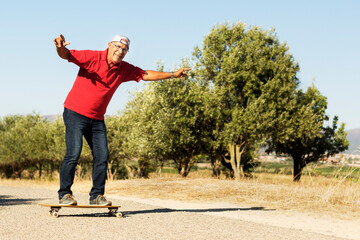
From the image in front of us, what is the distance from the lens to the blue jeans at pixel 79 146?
589 cm

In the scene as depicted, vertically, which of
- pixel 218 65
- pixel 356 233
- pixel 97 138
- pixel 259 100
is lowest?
pixel 356 233

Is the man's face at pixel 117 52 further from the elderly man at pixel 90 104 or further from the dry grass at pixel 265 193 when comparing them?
the dry grass at pixel 265 193

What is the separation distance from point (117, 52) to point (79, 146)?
1.62 metres

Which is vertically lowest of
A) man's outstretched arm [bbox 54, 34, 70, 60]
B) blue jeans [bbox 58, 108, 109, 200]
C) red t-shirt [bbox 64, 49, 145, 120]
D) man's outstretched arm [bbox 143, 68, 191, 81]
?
blue jeans [bbox 58, 108, 109, 200]

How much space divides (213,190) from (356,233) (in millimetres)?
6357

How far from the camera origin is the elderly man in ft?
19.3

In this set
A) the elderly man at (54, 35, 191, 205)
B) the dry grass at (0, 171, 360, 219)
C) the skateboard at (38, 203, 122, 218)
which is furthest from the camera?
the dry grass at (0, 171, 360, 219)

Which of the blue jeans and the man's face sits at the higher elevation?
the man's face

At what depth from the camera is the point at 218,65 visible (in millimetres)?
26031

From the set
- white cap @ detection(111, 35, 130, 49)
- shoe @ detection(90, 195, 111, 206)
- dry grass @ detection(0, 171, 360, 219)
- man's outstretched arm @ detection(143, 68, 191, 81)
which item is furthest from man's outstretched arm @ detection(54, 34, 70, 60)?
dry grass @ detection(0, 171, 360, 219)

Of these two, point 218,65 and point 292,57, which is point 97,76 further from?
point 292,57

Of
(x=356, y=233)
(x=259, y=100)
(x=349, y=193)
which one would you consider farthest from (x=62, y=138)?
(x=356, y=233)

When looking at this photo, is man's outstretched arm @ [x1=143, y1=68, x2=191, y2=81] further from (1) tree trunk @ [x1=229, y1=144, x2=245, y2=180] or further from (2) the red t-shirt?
(1) tree trunk @ [x1=229, y1=144, x2=245, y2=180]

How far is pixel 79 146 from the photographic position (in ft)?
19.5
